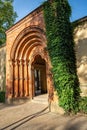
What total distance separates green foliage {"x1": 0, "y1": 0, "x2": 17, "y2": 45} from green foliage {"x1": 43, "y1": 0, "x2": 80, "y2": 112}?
1443 centimetres

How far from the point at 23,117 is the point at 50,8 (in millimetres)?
5902

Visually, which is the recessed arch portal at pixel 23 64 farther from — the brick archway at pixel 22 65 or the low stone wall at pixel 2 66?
the low stone wall at pixel 2 66

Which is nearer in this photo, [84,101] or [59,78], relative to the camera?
[84,101]

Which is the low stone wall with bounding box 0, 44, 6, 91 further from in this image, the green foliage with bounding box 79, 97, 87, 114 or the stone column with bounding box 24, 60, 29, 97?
the green foliage with bounding box 79, 97, 87, 114

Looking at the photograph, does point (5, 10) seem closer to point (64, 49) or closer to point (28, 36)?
point (28, 36)

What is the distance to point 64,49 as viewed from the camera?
27.8 ft

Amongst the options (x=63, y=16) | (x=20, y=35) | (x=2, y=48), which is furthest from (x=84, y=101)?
(x=2, y=48)

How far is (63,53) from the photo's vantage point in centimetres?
845

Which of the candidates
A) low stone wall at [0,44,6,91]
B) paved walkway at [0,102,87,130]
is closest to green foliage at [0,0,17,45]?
low stone wall at [0,44,6,91]

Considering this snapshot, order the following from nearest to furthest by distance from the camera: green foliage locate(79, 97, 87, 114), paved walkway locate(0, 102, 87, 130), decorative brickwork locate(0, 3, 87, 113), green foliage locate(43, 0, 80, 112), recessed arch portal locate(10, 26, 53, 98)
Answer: paved walkway locate(0, 102, 87, 130)
green foliage locate(79, 97, 87, 114)
green foliage locate(43, 0, 80, 112)
decorative brickwork locate(0, 3, 87, 113)
recessed arch portal locate(10, 26, 53, 98)

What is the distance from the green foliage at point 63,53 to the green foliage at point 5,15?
14429 millimetres

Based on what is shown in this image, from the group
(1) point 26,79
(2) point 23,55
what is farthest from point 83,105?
(2) point 23,55

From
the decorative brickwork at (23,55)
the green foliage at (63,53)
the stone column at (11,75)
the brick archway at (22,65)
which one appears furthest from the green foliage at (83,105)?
the stone column at (11,75)

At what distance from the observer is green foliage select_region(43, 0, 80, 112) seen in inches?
321
